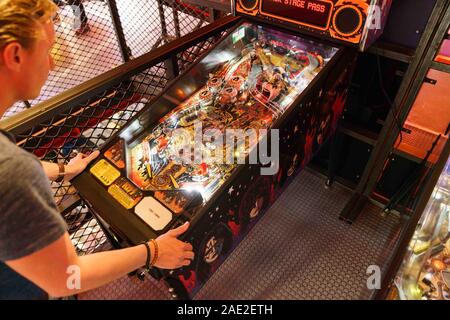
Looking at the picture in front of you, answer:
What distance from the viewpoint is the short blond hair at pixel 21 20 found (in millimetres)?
758

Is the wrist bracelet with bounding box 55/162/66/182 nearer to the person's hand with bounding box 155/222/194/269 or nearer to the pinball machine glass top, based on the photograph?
the pinball machine glass top

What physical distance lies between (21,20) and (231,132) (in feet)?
3.31

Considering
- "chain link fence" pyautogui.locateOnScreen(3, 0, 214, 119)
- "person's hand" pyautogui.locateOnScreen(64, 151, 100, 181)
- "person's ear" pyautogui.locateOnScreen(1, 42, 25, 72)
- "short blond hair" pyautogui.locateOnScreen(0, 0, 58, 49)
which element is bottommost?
"chain link fence" pyautogui.locateOnScreen(3, 0, 214, 119)

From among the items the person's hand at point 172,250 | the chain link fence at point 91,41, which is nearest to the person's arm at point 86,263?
the person's hand at point 172,250

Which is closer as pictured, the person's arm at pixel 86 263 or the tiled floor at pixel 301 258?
the person's arm at pixel 86 263

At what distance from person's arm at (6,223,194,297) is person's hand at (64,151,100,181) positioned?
0.52m

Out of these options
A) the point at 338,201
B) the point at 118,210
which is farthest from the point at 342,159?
the point at 118,210

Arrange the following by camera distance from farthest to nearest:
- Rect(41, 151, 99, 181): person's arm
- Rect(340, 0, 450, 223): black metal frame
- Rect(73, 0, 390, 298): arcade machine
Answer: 1. Rect(340, 0, 450, 223): black metal frame
2. Rect(41, 151, 99, 181): person's arm
3. Rect(73, 0, 390, 298): arcade machine

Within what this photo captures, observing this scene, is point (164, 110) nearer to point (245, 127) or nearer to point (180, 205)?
point (245, 127)

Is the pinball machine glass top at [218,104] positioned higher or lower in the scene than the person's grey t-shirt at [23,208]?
lower

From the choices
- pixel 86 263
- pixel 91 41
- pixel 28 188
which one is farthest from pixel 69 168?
pixel 91 41

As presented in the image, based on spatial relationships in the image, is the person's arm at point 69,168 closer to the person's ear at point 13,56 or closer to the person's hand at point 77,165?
the person's hand at point 77,165

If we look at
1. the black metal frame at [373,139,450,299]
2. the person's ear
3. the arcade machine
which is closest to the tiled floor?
the arcade machine

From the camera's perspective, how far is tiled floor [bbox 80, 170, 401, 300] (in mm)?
2029
